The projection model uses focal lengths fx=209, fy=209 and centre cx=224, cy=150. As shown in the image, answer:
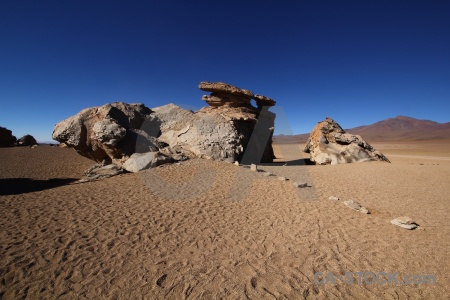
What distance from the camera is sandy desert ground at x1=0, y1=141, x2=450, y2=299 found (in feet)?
13.8

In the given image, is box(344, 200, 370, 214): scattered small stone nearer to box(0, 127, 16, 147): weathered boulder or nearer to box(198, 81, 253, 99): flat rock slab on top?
box(198, 81, 253, 99): flat rock slab on top

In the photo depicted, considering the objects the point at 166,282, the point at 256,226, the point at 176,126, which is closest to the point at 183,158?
the point at 176,126

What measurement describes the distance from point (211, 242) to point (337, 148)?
63.3 ft

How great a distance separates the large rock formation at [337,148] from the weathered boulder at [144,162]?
603 inches

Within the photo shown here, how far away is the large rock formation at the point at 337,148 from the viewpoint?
19.8 meters

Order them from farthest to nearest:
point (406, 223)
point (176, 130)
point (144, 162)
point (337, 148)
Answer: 1. point (337, 148)
2. point (176, 130)
3. point (144, 162)
4. point (406, 223)

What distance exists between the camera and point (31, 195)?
853 centimetres

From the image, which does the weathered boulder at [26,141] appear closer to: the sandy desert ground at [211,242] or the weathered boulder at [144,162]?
the weathered boulder at [144,162]

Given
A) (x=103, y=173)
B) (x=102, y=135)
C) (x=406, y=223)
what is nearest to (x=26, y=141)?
(x=102, y=135)

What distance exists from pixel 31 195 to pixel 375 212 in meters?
13.8

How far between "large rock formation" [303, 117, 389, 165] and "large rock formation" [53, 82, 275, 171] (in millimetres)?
5168

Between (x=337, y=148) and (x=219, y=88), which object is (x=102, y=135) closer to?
(x=219, y=88)

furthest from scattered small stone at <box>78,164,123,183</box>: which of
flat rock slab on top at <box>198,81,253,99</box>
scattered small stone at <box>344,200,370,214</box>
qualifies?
scattered small stone at <box>344,200,370,214</box>

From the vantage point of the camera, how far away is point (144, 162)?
41.0 feet
